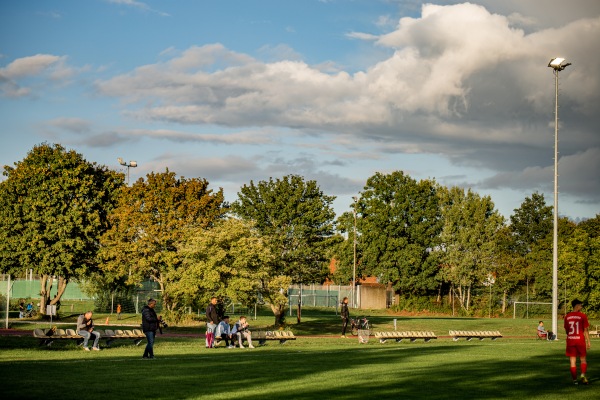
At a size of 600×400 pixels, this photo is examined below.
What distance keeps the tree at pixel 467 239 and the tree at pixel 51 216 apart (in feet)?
144

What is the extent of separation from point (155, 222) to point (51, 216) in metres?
8.43

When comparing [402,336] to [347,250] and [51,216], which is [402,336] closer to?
[51,216]

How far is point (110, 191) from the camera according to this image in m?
63.0

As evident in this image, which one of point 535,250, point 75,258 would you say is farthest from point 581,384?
point 535,250

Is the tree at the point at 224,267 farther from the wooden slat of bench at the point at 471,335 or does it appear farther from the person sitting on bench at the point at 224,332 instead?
the person sitting on bench at the point at 224,332

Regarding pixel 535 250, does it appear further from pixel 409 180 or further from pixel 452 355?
pixel 452 355

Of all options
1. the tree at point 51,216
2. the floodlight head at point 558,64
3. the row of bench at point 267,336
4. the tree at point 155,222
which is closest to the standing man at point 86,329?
the row of bench at point 267,336

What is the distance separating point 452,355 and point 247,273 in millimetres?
19566

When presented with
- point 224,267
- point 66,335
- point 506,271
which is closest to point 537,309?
point 506,271

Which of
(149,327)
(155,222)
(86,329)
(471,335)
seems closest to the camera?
(149,327)

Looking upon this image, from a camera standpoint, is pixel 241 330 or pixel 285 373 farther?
pixel 241 330

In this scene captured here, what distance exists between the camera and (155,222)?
56750mm

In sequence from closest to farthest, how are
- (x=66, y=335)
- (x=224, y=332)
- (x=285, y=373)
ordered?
(x=285, y=373) → (x=66, y=335) → (x=224, y=332)

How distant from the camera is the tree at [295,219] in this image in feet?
213
